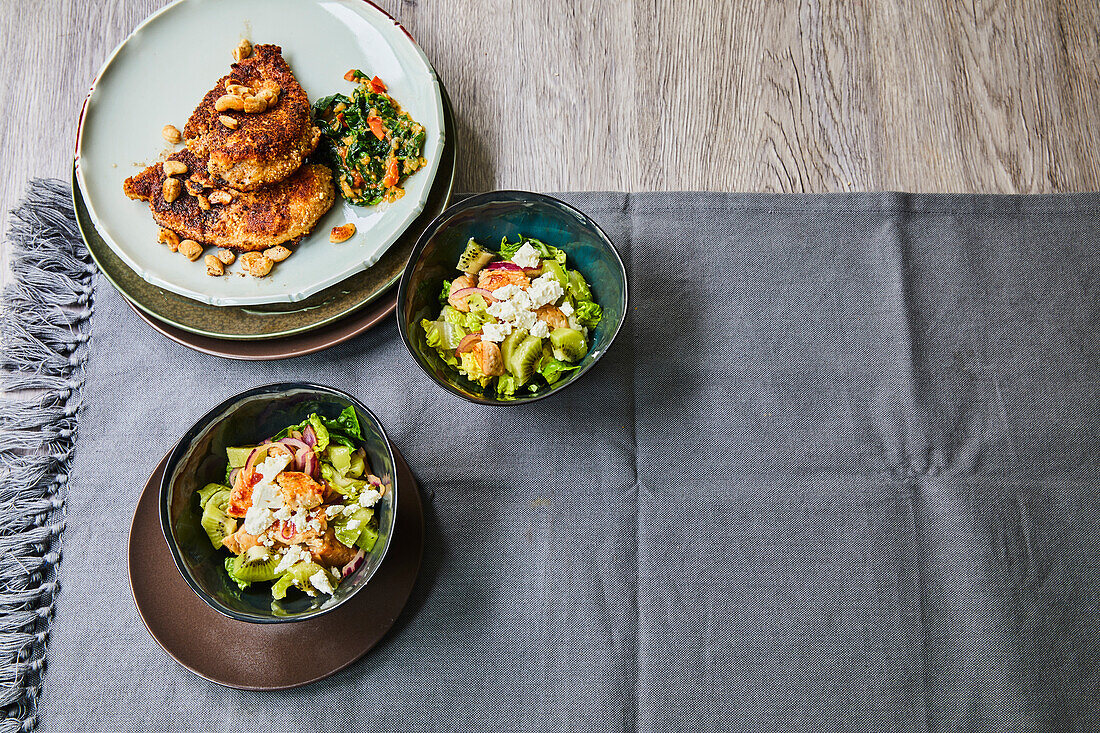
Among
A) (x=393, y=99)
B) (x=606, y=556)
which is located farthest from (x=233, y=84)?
(x=606, y=556)

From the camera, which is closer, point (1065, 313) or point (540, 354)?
point (540, 354)

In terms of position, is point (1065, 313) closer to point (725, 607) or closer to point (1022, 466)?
point (1022, 466)

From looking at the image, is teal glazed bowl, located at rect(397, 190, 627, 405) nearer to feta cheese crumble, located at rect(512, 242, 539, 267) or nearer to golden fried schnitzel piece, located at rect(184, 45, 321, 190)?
feta cheese crumble, located at rect(512, 242, 539, 267)

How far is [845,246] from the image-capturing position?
159 centimetres

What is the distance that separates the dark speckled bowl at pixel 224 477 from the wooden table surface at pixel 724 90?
629 mm

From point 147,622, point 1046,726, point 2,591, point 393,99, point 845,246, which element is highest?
point 845,246

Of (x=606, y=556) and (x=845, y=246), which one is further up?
(x=845, y=246)

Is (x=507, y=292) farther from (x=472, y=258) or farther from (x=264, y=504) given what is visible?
(x=264, y=504)

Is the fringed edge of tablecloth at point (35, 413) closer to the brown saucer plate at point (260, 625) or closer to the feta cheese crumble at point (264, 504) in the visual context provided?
the brown saucer plate at point (260, 625)

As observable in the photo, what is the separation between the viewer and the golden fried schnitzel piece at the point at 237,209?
1503 millimetres

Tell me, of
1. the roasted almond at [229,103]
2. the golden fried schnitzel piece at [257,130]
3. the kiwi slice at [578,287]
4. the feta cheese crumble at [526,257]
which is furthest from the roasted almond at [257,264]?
the kiwi slice at [578,287]

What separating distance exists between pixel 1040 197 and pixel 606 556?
124cm

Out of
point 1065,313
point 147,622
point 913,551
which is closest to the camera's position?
point 147,622

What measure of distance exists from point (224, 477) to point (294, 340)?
0.30 meters
